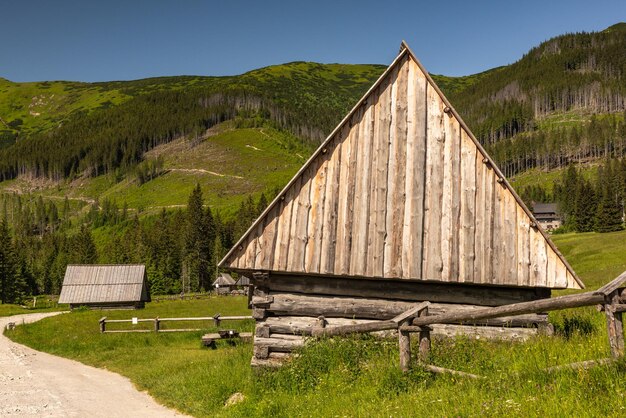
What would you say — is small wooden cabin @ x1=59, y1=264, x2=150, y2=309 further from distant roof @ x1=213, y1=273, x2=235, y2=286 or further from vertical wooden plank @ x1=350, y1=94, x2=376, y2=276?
vertical wooden plank @ x1=350, y1=94, x2=376, y2=276

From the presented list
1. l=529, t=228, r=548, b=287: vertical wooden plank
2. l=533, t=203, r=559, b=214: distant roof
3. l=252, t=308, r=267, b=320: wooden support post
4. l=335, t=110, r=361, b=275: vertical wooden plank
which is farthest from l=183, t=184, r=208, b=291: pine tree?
l=533, t=203, r=559, b=214: distant roof

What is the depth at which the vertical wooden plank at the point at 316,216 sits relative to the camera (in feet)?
39.2

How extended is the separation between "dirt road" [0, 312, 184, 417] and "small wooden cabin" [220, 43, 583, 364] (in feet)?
11.6

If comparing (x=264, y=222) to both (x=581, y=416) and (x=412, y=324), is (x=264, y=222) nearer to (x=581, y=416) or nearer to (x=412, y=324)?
(x=412, y=324)

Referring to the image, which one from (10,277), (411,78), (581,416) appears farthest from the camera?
(10,277)

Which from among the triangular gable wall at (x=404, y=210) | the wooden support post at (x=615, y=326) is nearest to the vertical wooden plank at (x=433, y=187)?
the triangular gable wall at (x=404, y=210)

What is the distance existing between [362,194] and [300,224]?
5.63ft

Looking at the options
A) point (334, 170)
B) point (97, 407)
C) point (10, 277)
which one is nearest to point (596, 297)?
point (334, 170)

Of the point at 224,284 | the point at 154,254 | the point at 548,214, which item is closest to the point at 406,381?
the point at 224,284

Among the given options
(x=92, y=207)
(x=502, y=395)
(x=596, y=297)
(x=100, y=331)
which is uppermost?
(x=92, y=207)

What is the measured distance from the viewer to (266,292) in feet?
41.4

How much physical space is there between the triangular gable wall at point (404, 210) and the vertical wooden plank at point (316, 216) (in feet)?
0.08

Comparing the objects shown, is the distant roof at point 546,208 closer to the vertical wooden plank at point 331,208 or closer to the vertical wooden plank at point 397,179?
the vertical wooden plank at point 397,179

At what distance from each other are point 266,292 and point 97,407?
16.6 ft
